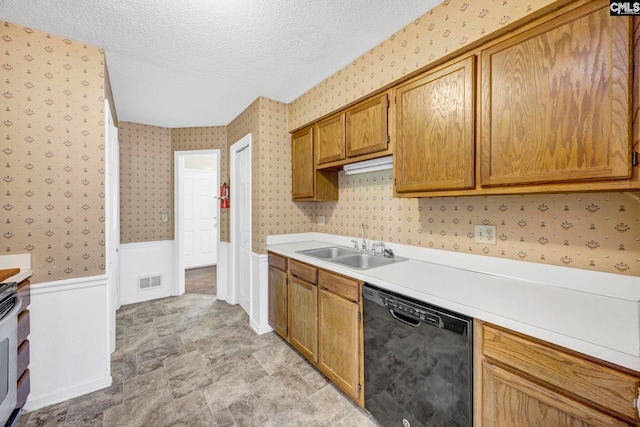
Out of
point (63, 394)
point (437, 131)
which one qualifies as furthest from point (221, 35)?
point (63, 394)

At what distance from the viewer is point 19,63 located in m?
1.76

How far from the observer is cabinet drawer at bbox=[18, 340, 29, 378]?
159 centimetres

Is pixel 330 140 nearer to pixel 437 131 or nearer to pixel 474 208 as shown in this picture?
pixel 437 131

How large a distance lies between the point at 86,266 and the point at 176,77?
1811 mm

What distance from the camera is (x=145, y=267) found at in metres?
3.72

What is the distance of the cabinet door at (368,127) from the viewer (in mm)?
1877

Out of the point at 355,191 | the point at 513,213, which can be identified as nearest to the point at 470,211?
the point at 513,213

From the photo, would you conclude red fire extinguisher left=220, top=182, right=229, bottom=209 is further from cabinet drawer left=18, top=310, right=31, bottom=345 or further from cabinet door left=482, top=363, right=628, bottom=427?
cabinet door left=482, top=363, right=628, bottom=427

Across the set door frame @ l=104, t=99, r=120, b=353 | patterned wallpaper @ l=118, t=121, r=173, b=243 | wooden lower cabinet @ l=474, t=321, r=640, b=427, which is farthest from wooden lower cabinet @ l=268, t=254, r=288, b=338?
patterned wallpaper @ l=118, t=121, r=173, b=243

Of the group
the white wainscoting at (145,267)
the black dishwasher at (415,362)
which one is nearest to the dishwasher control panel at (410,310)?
the black dishwasher at (415,362)

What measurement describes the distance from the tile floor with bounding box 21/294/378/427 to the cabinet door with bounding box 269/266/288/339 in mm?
165

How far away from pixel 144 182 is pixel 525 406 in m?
4.45

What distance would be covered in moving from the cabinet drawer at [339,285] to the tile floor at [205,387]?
76 cm

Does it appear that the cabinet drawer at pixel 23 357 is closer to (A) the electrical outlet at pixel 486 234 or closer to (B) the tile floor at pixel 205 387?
(B) the tile floor at pixel 205 387
